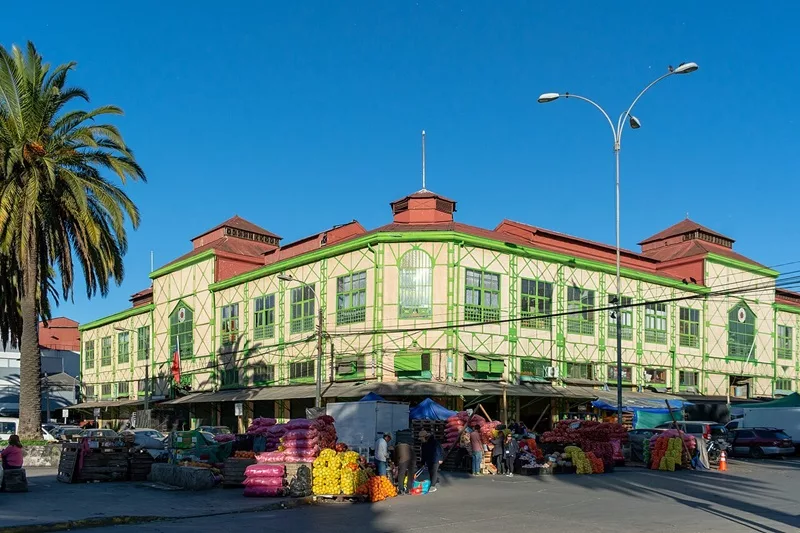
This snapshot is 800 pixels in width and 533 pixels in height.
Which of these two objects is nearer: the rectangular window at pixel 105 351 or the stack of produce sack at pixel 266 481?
the stack of produce sack at pixel 266 481

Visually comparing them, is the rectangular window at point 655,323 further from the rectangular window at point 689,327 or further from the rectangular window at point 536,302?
the rectangular window at point 536,302

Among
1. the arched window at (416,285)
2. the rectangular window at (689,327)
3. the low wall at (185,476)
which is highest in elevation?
the arched window at (416,285)

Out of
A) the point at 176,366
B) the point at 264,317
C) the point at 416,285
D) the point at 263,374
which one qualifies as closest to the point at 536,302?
the point at 416,285

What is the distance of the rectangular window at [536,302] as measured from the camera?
42.6 meters

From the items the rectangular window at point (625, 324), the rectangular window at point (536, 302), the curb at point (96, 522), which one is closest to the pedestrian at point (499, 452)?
the curb at point (96, 522)

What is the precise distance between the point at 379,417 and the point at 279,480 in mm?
7101

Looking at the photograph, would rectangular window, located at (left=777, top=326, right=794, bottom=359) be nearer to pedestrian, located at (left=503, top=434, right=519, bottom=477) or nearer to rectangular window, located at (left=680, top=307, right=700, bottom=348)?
rectangular window, located at (left=680, top=307, right=700, bottom=348)

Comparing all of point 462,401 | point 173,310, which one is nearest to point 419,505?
point 462,401

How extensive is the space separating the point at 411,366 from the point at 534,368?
7227 millimetres

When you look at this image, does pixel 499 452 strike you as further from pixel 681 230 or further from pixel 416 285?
pixel 681 230

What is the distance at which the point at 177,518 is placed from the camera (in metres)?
15.3

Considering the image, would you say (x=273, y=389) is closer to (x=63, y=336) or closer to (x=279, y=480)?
(x=279, y=480)

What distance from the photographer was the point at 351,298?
137ft

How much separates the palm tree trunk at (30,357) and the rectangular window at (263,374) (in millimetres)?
20151
